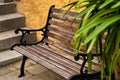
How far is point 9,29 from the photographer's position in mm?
5375

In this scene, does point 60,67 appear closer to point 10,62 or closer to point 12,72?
point 12,72

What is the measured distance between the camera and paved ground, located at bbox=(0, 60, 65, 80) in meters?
4.14

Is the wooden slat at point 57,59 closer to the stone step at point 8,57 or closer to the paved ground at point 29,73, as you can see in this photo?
the paved ground at point 29,73

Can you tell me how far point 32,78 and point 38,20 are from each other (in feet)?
4.62

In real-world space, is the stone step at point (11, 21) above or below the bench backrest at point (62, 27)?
below

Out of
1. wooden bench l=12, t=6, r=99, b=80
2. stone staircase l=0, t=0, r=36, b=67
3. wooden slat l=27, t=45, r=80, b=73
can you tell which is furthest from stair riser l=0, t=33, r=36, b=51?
wooden slat l=27, t=45, r=80, b=73

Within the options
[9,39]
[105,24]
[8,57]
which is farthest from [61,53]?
[105,24]

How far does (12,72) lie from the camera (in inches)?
173

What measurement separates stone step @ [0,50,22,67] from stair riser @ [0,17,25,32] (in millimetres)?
559

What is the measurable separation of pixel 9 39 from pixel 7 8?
903 mm

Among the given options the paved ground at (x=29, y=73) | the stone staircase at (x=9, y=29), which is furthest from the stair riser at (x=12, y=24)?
the paved ground at (x=29, y=73)

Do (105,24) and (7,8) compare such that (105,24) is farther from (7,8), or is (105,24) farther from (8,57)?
(7,8)

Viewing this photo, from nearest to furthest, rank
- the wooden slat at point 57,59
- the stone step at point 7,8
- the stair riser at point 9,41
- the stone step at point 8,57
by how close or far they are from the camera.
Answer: the wooden slat at point 57,59
the stone step at point 8,57
the stair riser at point 9,41
the stone step at point 7,8

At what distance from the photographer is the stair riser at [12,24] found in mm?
5231
